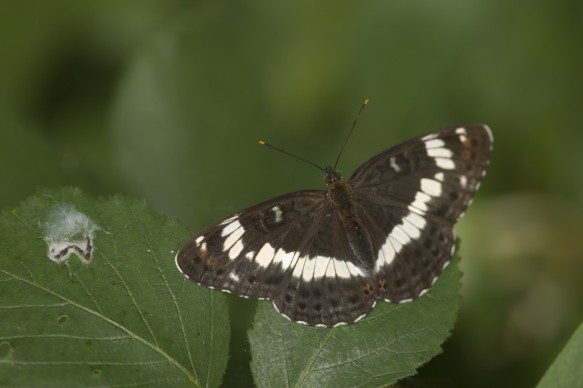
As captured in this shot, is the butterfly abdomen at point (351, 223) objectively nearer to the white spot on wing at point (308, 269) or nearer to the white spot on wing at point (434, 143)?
the white spot on wing at point (308, 269)

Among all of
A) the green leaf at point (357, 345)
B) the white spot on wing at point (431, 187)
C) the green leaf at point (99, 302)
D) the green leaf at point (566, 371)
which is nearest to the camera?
the green leaf at point (566, 371)

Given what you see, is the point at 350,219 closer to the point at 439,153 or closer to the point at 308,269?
the point at 308,269

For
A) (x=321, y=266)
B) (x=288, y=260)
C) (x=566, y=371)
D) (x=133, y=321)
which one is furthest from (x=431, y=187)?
(x=133, y=321)

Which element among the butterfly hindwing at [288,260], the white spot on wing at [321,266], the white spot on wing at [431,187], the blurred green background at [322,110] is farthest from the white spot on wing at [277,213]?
the white spot on wing at [431,187]

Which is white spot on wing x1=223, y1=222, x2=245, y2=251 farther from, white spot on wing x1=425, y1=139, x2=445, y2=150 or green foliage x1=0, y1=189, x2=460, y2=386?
white spot on wing x1=425, y1=139, x2=445, y2=150

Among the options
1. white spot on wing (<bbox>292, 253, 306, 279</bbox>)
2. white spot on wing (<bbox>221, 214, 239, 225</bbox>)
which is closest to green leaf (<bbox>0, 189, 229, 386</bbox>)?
white spot on wing (<bbox>221, 214, 239, 225</bbox>)

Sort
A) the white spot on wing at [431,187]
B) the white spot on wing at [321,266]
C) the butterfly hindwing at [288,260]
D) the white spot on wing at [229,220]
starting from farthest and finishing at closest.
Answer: the white spot on wing at [431,187], the white spot on wing at [321,266], the white spot on wing at [229,220], the butterfly hindwing at [288,260]

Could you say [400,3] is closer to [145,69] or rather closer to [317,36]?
[317,36]

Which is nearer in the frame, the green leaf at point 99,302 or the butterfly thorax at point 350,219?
the green leaf at point 99,302

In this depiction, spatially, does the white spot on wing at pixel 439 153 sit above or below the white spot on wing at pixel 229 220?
above
